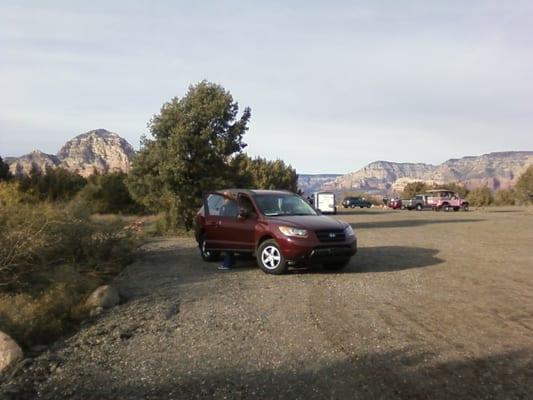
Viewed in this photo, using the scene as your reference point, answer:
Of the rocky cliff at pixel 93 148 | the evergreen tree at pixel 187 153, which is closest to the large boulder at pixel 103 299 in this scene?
the evergreen tree at pixel 187 153

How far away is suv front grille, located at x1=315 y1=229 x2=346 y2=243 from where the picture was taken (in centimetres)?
1142

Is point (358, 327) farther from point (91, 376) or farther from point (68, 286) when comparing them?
point (68, 286)

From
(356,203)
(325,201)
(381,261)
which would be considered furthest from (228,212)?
(356,203)

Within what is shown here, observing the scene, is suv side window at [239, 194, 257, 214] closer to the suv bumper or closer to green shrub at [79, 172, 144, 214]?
the suv bumper

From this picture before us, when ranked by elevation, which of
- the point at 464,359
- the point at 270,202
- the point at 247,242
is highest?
the point at 270,202

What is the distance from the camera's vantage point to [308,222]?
11.7 metres

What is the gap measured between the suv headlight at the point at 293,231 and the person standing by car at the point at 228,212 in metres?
1.76

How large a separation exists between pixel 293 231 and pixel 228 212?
2308mm

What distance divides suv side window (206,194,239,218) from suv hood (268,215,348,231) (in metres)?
1.40

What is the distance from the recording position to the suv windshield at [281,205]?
1250 centimetres

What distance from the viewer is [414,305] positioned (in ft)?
27.9

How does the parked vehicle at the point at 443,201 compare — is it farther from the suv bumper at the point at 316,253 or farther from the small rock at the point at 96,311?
the small rock at the point at 96,311

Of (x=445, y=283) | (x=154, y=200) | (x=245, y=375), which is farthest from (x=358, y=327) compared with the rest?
(x=154, y=200)

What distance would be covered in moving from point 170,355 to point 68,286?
3.85 metres
